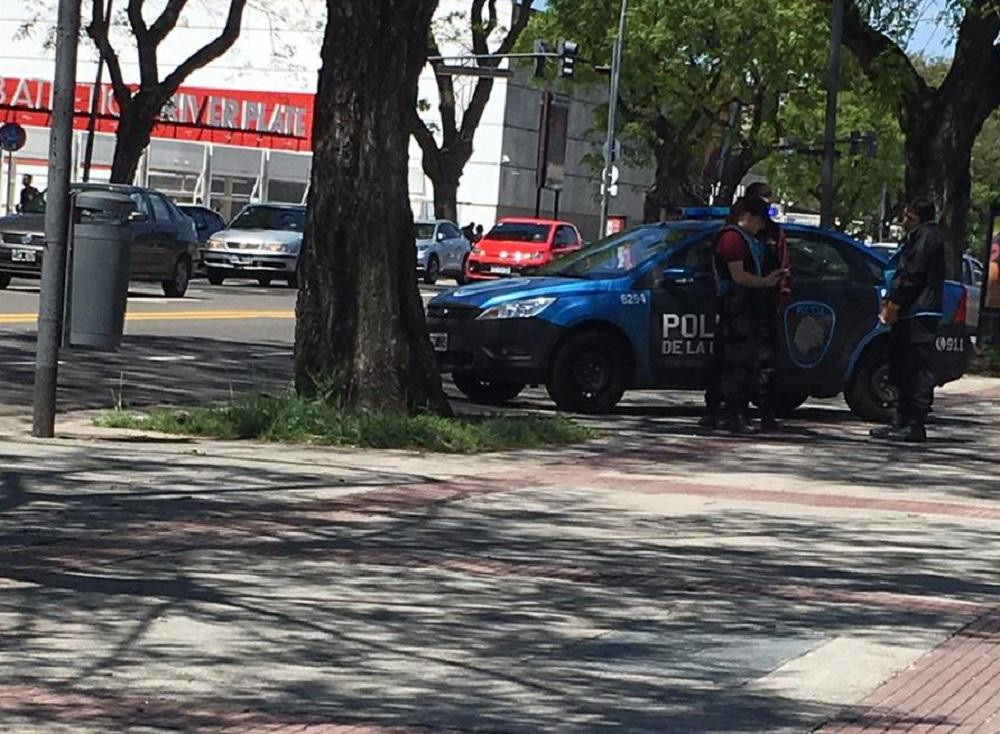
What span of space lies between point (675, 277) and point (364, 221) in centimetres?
386

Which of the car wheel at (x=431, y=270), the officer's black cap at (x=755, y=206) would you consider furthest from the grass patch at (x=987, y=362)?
the car wheel at (x=431, y=270)

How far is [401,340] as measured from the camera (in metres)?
15.3

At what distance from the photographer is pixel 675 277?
18.3m

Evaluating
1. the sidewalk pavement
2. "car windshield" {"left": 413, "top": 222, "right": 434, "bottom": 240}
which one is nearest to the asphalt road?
the sidewalk pavement

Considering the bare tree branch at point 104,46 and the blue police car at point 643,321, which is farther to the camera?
the bare tree branch at point 104,46

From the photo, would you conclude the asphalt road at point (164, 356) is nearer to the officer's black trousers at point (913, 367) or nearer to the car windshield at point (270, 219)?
the officer's black trousers at point (913, 367)

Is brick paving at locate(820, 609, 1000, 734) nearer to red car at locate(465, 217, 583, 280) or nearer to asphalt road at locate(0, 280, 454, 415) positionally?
asphalt road at locate(0, 280, 454, 415)

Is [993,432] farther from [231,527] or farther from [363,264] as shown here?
[231,527]

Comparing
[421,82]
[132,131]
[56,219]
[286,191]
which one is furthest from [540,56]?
[56,219]

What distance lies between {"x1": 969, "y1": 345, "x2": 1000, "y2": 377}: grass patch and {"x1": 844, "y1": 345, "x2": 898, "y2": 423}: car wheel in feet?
37.1

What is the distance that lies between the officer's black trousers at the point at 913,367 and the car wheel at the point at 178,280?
19225 mm

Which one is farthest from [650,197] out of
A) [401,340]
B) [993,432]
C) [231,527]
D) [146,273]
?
[231,527]

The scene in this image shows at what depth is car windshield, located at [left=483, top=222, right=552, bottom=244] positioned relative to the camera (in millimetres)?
54594

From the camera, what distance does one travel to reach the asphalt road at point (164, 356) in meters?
18.0
